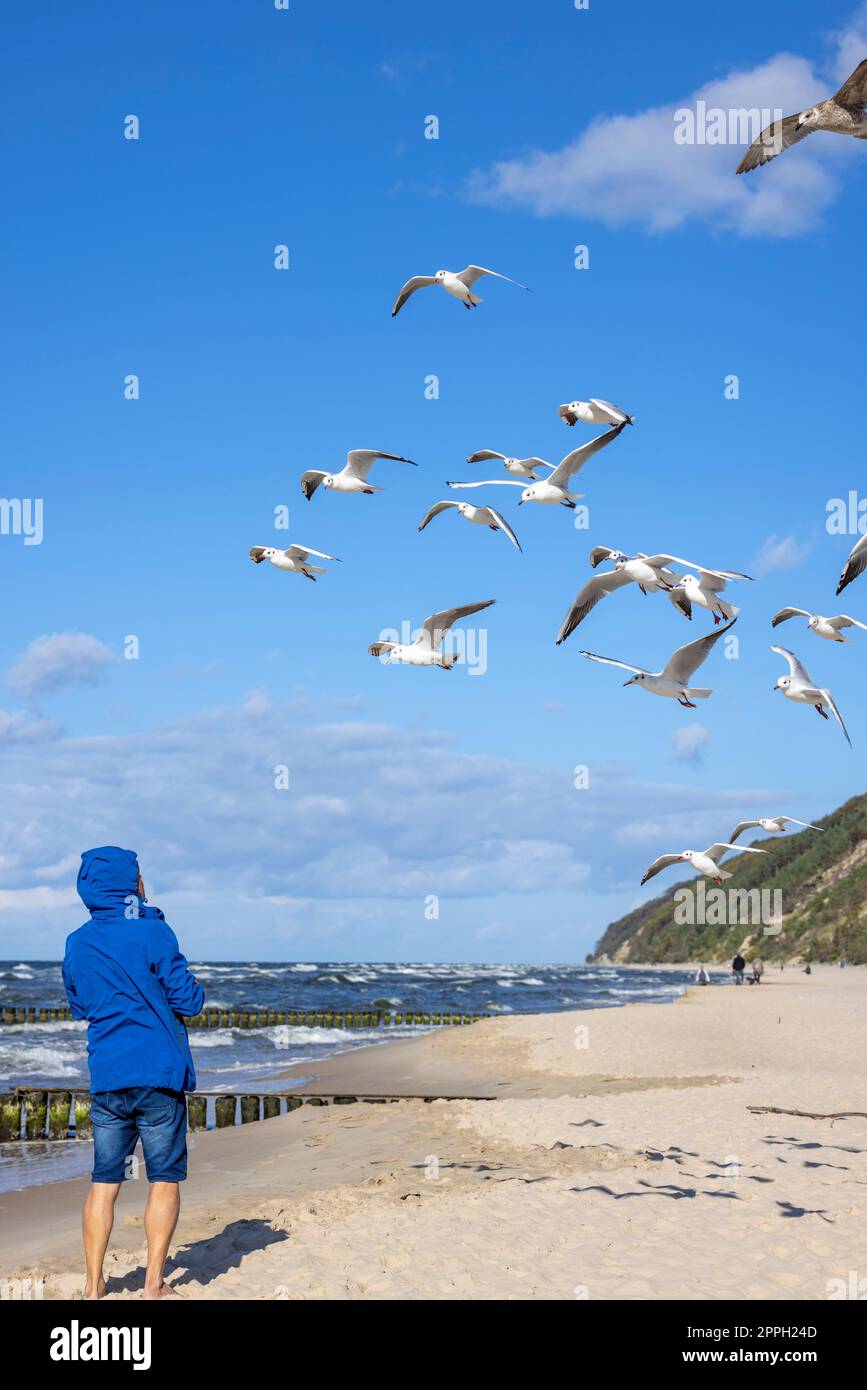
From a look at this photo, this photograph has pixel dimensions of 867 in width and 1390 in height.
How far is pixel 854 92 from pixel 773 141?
0.86 metres

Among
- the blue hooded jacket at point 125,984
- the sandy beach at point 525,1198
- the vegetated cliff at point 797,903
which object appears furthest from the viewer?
the vegetated cliff at point 797,903

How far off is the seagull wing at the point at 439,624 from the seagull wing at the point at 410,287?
463 centimetres

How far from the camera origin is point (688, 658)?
38.3 ft

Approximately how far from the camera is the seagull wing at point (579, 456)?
12738 mm

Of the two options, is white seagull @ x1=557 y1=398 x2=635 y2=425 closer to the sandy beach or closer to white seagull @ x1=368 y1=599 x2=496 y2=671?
white seagull @ x1=368 y1=599 x2=496 y2=671

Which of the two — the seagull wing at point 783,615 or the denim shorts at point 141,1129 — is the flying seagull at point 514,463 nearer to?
the seagull wing at point 783,615

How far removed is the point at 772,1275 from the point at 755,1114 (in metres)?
8.14

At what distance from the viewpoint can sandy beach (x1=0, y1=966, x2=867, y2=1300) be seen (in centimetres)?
795

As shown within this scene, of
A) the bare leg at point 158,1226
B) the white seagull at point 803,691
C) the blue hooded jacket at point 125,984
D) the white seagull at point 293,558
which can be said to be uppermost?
the white seagull at point 293,558

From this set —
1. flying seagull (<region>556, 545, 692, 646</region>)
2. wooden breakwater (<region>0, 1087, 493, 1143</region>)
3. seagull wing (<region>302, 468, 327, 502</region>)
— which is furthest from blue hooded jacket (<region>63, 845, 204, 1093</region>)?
wooden breakwater (<region>0, 1087, 493, 1143</region>)

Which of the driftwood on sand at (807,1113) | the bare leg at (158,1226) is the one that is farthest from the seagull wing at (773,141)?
the driftwood on sand at (807,1113)

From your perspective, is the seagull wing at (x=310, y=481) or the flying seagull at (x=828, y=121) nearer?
the flying seagull at (x=828, y=121)

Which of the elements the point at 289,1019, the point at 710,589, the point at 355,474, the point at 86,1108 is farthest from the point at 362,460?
the point at 289,1019
